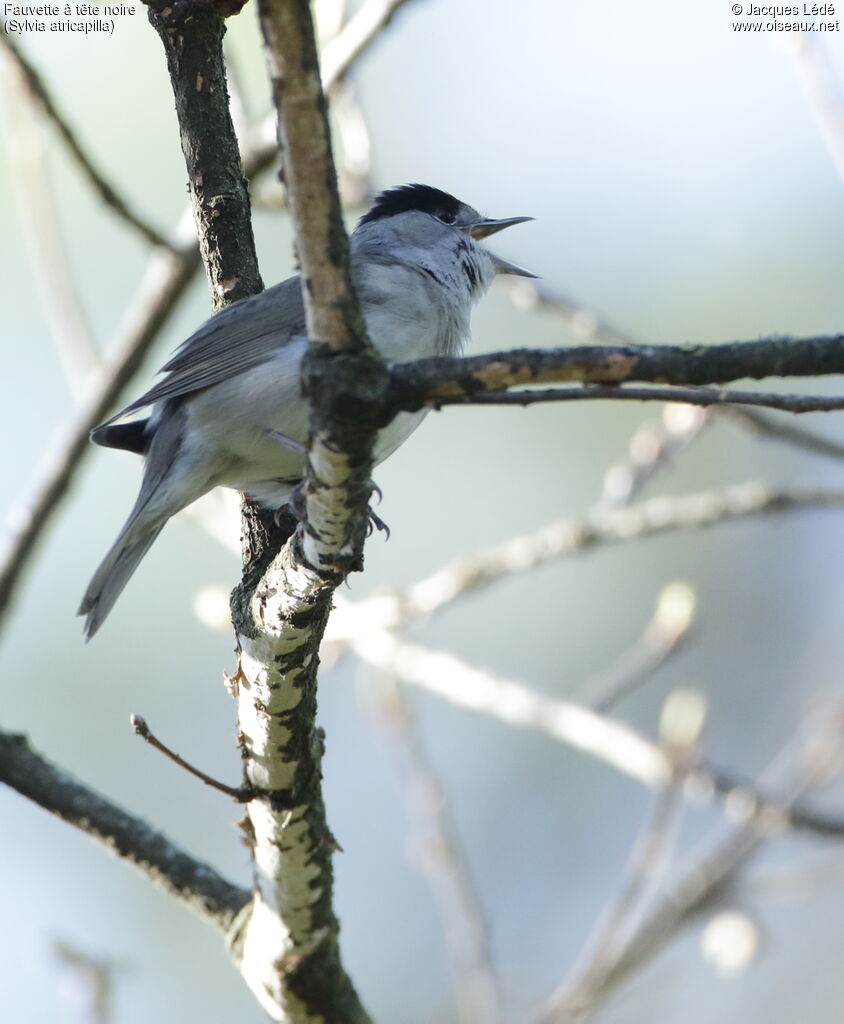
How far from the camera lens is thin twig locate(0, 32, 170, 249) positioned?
13.1 feet

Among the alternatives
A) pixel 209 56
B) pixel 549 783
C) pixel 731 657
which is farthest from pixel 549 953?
pixel 209 56

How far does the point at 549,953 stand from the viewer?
7.62m

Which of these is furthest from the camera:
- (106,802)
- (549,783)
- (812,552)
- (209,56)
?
(812,552)

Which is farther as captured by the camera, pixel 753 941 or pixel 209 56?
pixel 753 941

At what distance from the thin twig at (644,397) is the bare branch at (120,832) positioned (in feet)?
5.74

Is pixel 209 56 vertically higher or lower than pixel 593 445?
lower

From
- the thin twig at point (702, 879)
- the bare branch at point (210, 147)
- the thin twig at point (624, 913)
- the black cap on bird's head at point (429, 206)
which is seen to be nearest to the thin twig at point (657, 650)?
the thin twig at point (624, 913)

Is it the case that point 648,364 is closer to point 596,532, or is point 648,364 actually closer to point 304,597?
point 304,597

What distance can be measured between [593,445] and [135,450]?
224 inches

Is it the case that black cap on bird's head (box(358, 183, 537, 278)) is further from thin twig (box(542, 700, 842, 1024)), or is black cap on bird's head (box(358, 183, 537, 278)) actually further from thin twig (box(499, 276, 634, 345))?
thin twig (box(542, 700, 842, 1024))

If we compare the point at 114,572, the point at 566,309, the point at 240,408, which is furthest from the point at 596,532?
the point at 114,572

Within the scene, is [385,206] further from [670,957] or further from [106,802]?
[670,957]

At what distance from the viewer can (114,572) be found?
3.50 m

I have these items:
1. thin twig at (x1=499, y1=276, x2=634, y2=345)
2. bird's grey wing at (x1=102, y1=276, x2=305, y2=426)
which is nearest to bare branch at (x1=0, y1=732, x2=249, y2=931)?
bird's grey wing at (x1=102, y1=276, x2=305, y2=426)
